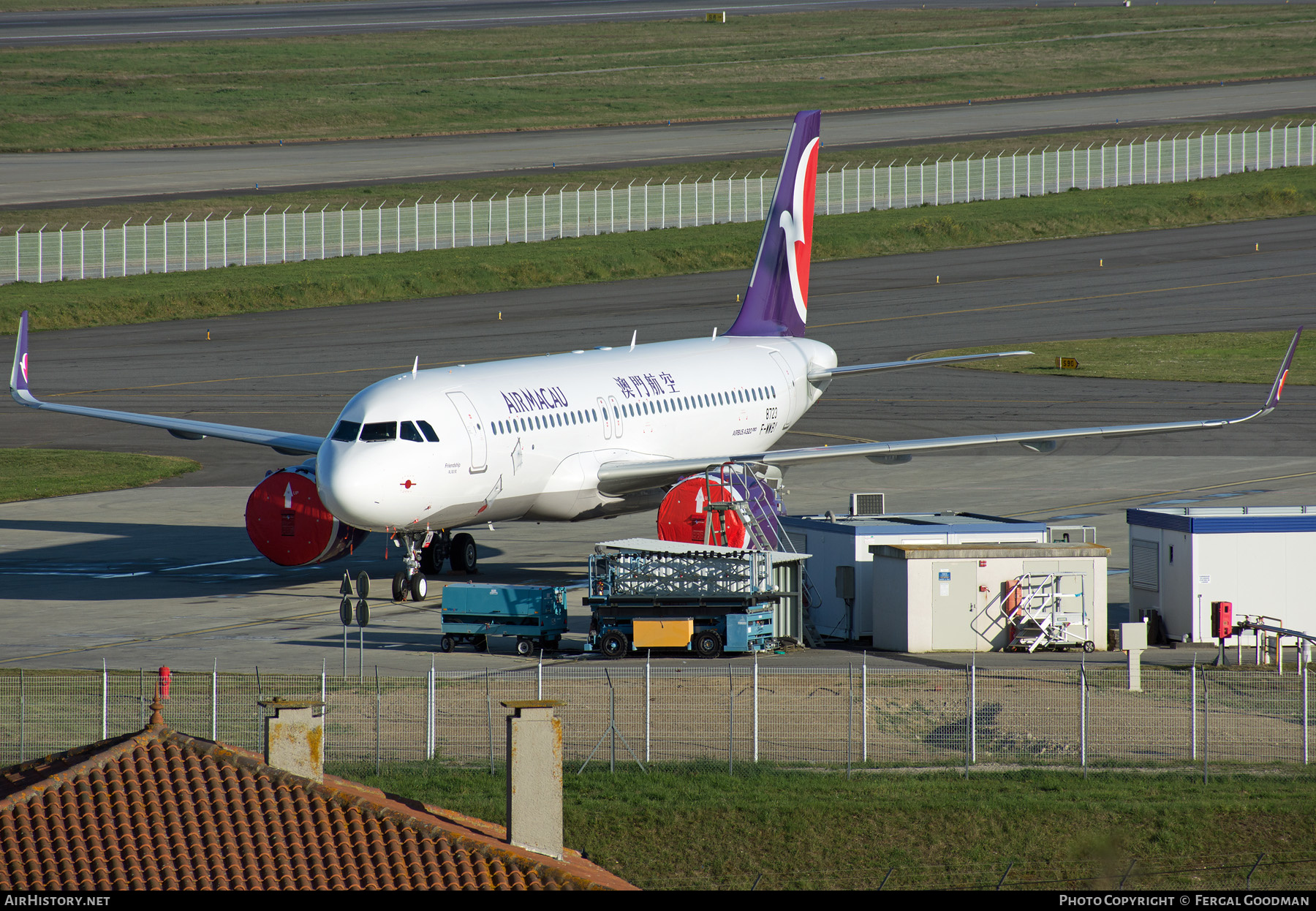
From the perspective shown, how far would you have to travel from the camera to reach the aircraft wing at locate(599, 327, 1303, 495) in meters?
47.2

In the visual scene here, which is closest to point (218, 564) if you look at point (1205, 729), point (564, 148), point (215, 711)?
point (215, 711)

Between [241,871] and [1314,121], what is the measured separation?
140 metres

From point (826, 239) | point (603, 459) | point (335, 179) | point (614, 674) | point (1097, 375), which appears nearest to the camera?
point (614, 674)

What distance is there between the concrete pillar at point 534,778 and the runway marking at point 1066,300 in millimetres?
68855

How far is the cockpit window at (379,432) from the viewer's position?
41938 millimetres

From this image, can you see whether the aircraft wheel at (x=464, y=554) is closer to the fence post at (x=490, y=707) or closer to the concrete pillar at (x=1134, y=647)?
the fence post at (x=490, y=707)

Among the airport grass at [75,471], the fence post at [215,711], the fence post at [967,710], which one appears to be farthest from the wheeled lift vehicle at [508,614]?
the airport grass at [75,471]

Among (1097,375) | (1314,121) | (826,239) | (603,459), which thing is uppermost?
(1314,121)

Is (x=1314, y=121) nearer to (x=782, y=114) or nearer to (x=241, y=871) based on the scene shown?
(x=782, y=114)

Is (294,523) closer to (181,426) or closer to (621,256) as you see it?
(181,426)

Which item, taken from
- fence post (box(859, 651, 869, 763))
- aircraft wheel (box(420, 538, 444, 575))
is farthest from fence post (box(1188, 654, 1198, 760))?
aircraft wheel (box(420, 538, 444, 575))

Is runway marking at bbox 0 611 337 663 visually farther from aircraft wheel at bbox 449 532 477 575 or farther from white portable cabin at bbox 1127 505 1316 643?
white portable cabin at bbox 1127 505 1316 643

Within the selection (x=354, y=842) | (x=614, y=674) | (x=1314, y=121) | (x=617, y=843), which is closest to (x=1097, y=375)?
(x=614, y=674)

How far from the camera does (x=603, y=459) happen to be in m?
47.9
